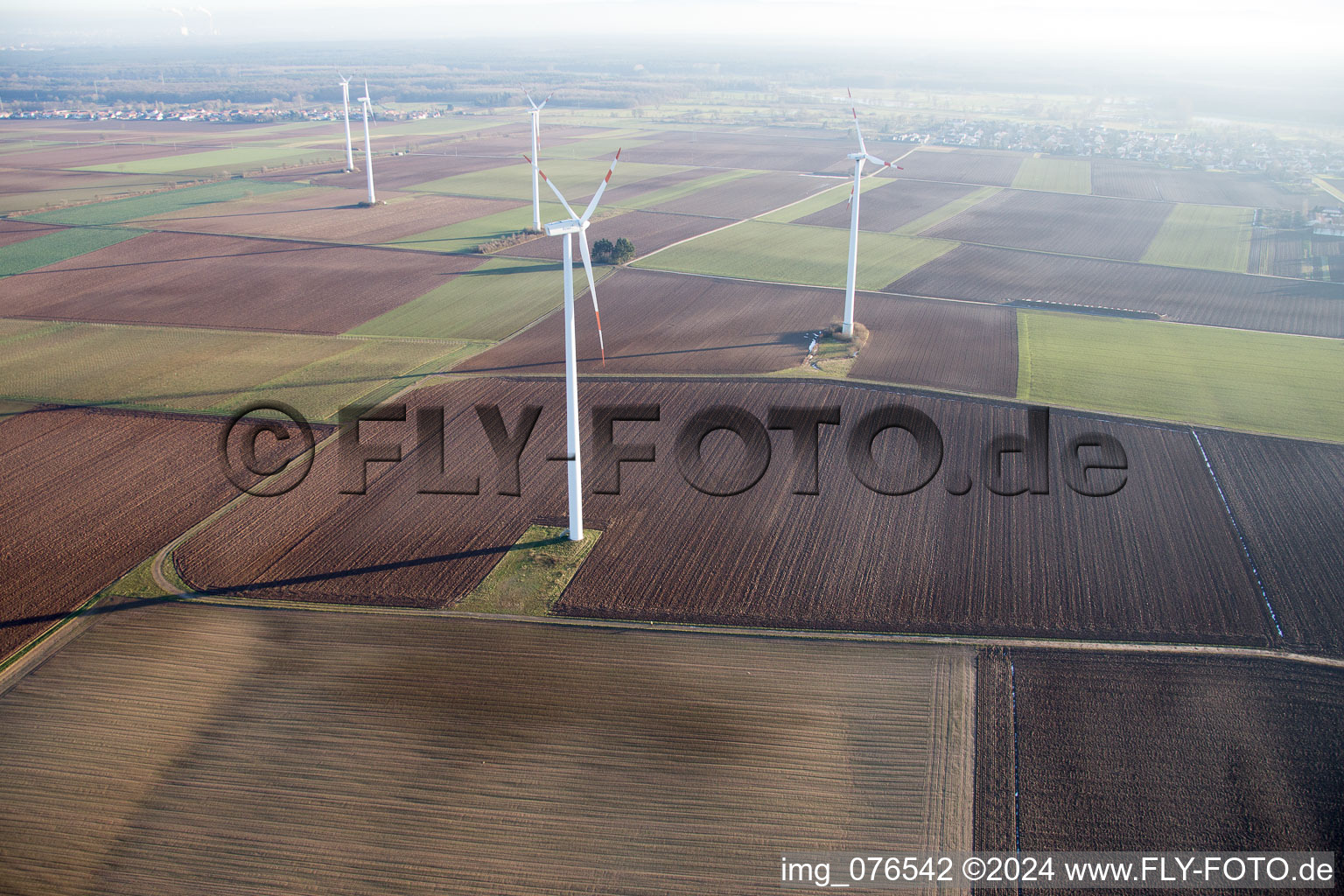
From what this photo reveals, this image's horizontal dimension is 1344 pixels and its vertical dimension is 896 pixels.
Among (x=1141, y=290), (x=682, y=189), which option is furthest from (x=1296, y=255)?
(x=682, y=189)

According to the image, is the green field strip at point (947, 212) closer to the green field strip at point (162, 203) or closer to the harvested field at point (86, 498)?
the harvested field at point (86, 498)

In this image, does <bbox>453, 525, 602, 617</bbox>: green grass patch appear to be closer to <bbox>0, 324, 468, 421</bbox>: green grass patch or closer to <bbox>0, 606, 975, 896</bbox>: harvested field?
<bbox>0, 606, 975, 896</bbox>: harvested field

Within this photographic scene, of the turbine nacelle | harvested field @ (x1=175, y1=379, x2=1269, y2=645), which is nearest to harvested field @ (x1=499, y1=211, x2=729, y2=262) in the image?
harvested field @ (x1=175, y1=379, x2=1269, y2=645)

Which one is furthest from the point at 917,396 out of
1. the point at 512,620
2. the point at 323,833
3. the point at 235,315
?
the point at 235,315

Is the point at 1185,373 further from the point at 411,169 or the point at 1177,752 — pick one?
the point at 411,169

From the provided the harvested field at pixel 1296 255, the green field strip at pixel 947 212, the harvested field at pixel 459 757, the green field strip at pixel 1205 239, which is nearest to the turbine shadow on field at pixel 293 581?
the harvested field at pixel 459 757

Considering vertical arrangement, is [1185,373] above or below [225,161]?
below

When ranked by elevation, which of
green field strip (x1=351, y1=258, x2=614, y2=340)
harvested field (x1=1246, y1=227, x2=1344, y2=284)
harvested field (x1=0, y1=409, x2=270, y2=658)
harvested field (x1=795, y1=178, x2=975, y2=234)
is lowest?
harvested field (x1=0, y1=409, x2=270, y2=658)

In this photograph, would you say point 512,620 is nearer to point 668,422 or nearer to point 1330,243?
point 668,422
